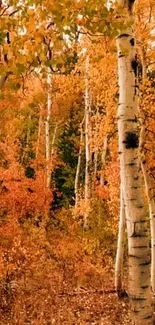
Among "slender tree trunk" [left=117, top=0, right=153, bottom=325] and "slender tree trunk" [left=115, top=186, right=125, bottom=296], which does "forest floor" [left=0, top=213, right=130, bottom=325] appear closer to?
"slender tree trunk" [left=115, top=186, right=125, bottom=296]

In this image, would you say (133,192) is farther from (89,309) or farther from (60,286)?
(60,286)

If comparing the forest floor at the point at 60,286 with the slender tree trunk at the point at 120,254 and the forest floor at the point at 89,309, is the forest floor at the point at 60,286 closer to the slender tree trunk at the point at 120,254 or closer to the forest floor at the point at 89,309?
the forest floor at the point at 89,309

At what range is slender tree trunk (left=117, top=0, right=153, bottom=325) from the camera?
13.1 feet

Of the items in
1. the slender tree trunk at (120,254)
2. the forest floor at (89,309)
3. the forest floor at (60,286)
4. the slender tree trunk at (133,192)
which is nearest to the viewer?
the slender tree trunk at (133,192)

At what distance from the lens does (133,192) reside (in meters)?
4.05

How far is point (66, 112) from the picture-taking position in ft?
82.9

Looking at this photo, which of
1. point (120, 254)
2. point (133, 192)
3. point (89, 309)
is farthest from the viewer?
point (120, 254)

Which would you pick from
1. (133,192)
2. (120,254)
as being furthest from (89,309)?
(133,192)

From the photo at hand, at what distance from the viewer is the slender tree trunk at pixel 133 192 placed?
3986 mm

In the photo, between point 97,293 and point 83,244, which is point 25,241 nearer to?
point 83,244

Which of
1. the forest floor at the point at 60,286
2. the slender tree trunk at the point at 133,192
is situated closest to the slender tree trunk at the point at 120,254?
the forest floor at the point at 60,286

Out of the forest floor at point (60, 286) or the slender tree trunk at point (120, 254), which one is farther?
the slender tree trunk at point (120, 254)

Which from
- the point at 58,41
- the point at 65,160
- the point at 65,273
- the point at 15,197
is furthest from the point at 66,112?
the point at 58,41

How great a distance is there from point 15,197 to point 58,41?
560 inches
